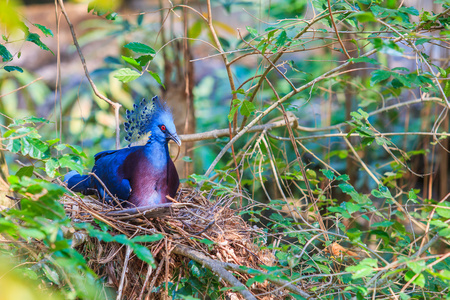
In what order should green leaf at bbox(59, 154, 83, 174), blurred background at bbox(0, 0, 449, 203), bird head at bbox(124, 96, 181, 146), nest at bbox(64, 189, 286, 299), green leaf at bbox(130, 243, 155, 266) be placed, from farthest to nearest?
blurred background at bbox(0, 0, 449, 203)
bird head at bbox(124, 96, 181, 146)
nest at bbox(64, 189, 286, 299)
green leaf at bbox(59, 154, 83, 174)
green leaf at bbox(130, 243, 155, 266)

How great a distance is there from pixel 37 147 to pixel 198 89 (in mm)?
6311

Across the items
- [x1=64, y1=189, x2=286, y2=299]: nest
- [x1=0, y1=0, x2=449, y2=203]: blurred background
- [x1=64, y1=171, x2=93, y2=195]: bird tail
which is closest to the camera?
[x1=64, y1=189, x2=286, y2=299]: nest

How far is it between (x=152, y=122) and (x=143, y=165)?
30 centimetres

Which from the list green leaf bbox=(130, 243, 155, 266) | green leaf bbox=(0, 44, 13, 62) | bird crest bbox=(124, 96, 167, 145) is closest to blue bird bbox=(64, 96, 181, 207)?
bird crest bbox=(124, 96, 167, 145)

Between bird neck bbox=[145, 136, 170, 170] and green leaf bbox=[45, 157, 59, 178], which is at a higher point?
green leaf bbox=[45, 157, 59, 178]

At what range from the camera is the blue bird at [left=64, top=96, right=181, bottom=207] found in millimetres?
2451

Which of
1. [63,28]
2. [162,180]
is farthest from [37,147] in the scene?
[63,28]

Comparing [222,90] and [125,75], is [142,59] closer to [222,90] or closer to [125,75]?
[125,75]

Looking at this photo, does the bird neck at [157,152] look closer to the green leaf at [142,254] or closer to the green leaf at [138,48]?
the green leaf at [138,48]

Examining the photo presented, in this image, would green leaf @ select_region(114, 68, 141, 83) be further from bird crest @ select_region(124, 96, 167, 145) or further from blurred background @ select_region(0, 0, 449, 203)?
bird crest @ select_region(124, 96, 167, 145)

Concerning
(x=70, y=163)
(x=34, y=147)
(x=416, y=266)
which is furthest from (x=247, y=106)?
(x=416, y=266)

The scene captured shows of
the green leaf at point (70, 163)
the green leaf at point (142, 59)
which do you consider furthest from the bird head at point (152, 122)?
the green leaf at point (70, 163)

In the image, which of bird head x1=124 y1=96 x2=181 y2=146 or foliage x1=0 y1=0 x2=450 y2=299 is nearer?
foliage x1=0 y1=0 x2=450 y2=299

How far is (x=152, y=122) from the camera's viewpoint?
260 cm
